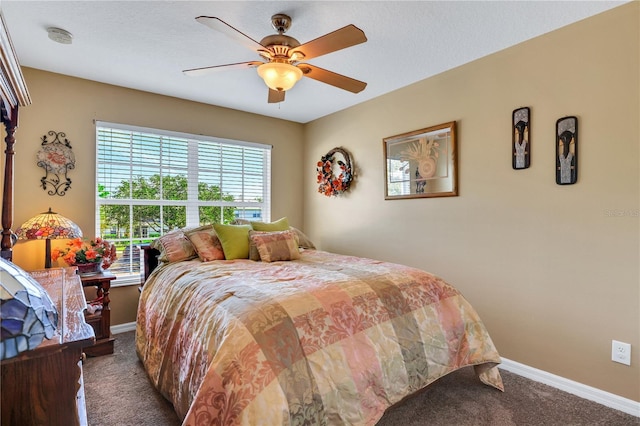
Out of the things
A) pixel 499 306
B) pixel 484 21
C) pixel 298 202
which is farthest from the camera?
pixel 298 202

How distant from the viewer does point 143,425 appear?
183 centimetres

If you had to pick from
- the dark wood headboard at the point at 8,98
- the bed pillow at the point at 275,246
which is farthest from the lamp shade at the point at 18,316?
the bed pillow at the point at 275,246

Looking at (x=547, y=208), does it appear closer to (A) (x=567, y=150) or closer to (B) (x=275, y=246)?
(A) (x=567, y=150)

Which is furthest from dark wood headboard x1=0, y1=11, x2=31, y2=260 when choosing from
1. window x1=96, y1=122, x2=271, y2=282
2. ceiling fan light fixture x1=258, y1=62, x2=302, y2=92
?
window x1=96, y1=122, x2=271, y2=282

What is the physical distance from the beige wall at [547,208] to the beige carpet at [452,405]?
224mm

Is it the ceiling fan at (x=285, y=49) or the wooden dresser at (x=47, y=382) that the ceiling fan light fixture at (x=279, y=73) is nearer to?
the ceiling fan at (x=285, y=49)

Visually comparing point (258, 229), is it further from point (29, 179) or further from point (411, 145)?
point (29, 179)

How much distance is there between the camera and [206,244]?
9.41 ft

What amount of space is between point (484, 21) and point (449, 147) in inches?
40.6

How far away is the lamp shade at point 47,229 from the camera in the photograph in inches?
101

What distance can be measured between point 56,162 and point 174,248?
1.34 metres

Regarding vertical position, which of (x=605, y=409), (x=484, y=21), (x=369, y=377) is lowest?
(x=605, y=409)

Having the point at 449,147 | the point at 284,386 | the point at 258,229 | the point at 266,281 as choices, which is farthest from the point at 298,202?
the point at 284,386

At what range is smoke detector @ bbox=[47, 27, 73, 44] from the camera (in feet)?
7.39
